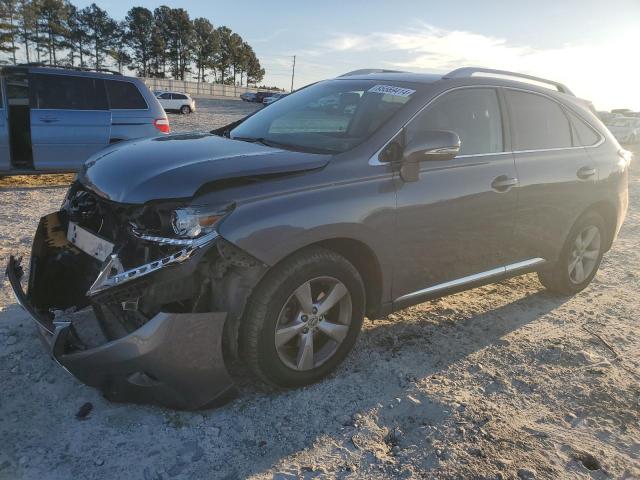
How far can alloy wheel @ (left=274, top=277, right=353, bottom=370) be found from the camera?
288cm

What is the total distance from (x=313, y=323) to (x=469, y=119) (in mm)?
1871

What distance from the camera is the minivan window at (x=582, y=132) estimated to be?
15.0ft

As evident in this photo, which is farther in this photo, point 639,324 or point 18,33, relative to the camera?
point 18,33

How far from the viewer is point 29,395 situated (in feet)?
9.36

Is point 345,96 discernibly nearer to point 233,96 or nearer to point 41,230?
point 41,230

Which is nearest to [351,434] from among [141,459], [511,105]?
[141,459]

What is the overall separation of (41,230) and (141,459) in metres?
1.66

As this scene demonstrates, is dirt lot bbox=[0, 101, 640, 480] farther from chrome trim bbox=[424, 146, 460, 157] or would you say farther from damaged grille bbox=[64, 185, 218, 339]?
chrome trim bbox=[424, 146, 460, 157]

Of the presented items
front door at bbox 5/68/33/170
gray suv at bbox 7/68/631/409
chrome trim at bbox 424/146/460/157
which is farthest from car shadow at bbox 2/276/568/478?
front door at bbox 5/68/33/170

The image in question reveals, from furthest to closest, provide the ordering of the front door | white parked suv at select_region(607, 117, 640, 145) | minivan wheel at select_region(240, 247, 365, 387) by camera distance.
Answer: white parked suv at select_region(607, 117, 640, 145)
the front door
minivan wheel at select_region(240, 247, 365, 387)

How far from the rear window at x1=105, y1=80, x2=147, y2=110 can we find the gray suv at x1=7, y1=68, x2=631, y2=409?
4976mm

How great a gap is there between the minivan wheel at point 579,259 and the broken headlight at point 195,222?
3181 mm

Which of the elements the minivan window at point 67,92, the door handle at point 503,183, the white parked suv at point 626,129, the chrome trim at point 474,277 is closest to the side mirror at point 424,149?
the door handle at point 503,183

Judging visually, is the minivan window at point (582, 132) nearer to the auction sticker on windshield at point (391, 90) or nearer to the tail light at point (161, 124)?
the auction sticker on windshield at point (391, 90)
